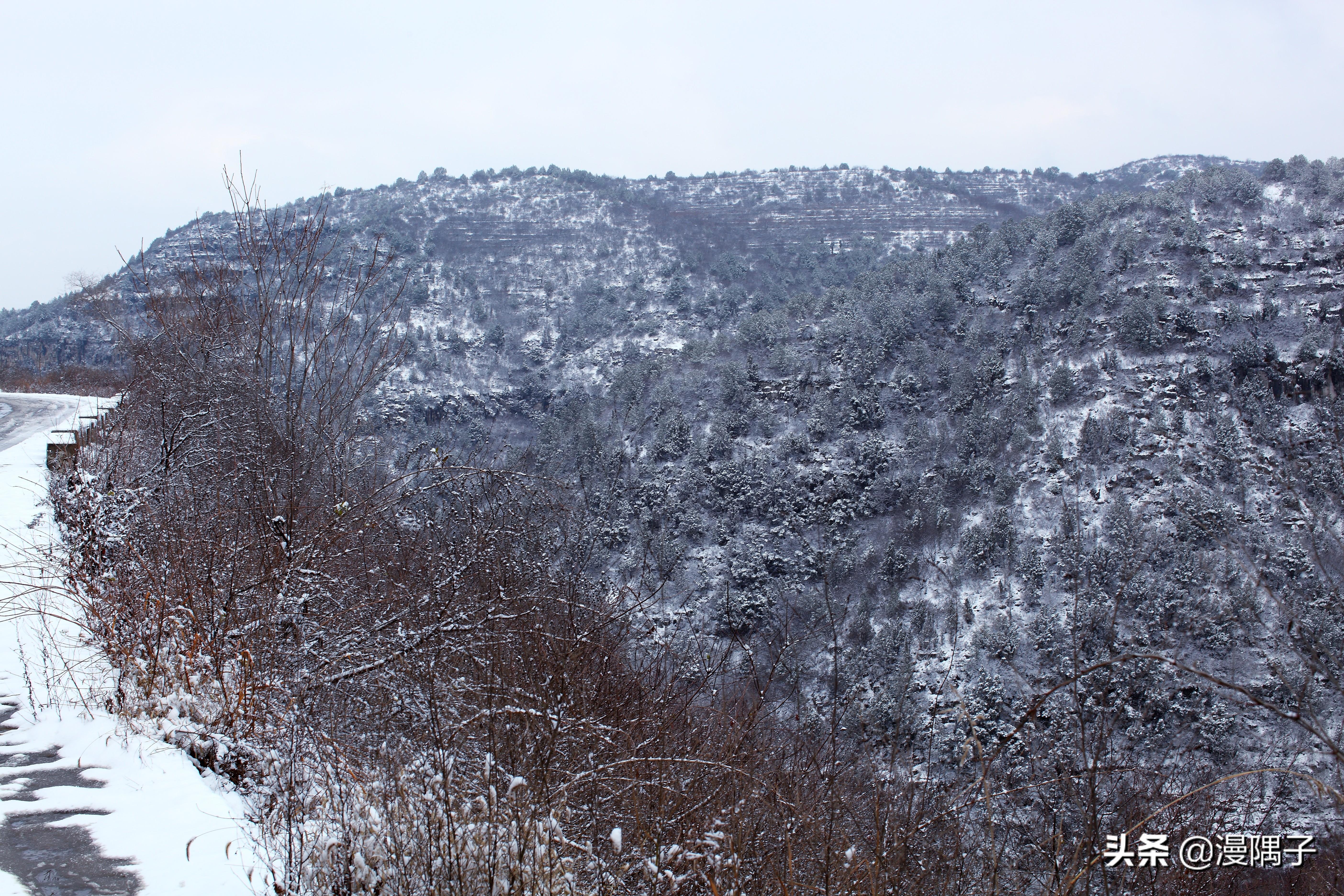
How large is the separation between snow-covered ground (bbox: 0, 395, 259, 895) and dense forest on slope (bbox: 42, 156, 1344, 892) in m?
0.27

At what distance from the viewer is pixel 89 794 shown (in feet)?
9.47

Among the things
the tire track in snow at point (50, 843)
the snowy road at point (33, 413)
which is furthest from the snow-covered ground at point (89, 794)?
the snowy road at point (33, 413)

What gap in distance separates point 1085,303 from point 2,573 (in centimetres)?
2575

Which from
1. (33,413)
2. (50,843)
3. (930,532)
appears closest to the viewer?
(50,843)

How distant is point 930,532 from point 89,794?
19.1 m

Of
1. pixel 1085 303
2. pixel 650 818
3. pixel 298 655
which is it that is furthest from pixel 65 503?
pixel 1085 303

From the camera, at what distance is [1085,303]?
22719 mm

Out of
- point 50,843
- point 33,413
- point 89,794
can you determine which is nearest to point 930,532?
point 89,794

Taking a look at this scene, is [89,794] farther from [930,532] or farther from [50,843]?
[930,532]

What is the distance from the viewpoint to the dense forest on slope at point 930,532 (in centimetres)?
339

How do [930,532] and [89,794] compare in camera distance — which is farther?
[930,532]

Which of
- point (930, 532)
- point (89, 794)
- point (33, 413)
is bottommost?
point (930, 532)

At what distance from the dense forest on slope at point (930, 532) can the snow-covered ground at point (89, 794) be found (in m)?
0.27

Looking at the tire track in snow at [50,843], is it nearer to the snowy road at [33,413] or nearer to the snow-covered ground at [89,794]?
the snow-covered ground at [89,794]
